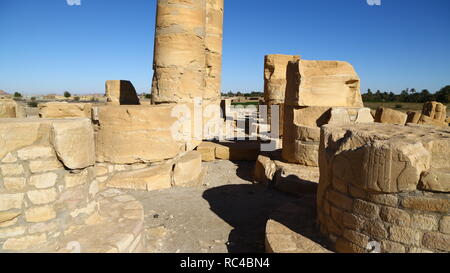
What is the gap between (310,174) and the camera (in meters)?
5.55

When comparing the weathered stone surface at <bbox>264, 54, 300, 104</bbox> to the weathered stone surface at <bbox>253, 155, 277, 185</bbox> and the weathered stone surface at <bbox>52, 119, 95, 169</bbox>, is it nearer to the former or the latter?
the weathered stone surface at <bbox>253, 155, 277, 185</bbox>

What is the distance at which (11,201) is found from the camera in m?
2.56

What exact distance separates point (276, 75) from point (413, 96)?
131 feet

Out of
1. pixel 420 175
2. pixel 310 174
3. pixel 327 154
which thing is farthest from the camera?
pixel 310 174

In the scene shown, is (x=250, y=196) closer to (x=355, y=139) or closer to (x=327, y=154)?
(x=327, y=154)

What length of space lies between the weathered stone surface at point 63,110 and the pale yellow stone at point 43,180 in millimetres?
3741

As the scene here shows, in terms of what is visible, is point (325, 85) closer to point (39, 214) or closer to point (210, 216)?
point (210, 216)

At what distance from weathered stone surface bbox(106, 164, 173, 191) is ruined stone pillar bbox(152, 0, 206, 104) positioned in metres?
2.40

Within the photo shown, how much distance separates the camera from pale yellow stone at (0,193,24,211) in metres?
2.54

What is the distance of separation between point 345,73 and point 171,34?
4.33 m

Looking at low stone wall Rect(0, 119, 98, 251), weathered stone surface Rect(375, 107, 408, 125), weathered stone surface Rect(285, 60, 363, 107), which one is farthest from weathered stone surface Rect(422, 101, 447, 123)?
low stone wall Rect(0, 119, 98, 251)
